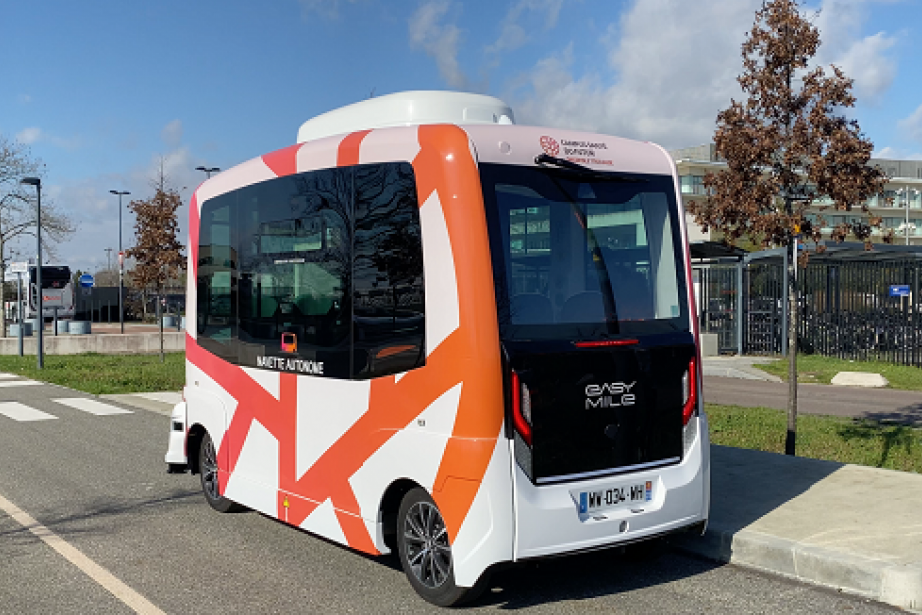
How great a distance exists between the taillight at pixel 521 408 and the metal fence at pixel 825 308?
1862 cm

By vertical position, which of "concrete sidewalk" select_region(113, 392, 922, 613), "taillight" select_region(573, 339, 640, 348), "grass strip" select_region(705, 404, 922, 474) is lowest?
"grass strip" select_region(705, 404, 922, 474)

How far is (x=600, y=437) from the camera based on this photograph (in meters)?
5.48

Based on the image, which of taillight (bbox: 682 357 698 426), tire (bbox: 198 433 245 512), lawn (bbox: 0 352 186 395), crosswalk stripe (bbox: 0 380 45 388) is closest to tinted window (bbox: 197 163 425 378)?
tire (bbox: 198 433 245 512)

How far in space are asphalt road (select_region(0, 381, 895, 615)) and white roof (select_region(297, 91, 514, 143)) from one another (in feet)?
9.95

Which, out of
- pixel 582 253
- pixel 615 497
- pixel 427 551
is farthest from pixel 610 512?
pixel 582 253

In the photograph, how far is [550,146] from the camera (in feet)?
18.6

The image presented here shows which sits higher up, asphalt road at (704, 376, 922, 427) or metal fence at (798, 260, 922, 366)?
metal fence at (798, 260, 922, 366)

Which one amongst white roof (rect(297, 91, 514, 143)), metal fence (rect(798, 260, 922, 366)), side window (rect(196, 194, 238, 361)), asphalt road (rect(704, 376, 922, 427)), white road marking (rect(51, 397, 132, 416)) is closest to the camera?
white roof (rect(297, 91, 514, 143))

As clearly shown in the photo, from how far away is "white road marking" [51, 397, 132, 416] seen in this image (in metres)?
15.4

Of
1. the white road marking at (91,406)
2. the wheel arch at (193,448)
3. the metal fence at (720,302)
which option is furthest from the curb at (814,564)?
the metal fence at (720,302)

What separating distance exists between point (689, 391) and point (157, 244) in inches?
930

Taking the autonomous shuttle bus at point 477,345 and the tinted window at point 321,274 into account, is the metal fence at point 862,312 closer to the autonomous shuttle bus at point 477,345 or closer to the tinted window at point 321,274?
the autonomous shuttle bus at point 477,345

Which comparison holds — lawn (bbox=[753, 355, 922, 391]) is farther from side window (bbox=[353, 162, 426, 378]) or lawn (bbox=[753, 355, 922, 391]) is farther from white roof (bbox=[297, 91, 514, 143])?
side window (bbox=[353, 162, 426, 378])

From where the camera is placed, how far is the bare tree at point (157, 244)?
2687cm
